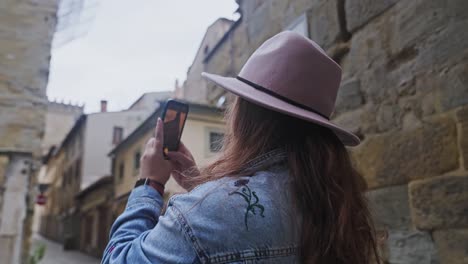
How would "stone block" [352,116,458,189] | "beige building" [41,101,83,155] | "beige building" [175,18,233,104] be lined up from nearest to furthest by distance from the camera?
"stone block" [352,116,458,189]
"beige building" [175,18,233,104]
"beige building" [41,101,83,155]

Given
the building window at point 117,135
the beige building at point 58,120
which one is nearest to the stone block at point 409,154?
the building window at point 117,135

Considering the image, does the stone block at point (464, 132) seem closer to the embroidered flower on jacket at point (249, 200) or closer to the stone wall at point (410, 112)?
the stone wall at point (410, 112)

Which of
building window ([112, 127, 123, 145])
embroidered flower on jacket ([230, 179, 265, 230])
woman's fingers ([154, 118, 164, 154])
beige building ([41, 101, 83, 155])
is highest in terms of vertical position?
beige building ([41, 101, 83, 155])

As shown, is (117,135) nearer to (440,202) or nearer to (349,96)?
(349,96)

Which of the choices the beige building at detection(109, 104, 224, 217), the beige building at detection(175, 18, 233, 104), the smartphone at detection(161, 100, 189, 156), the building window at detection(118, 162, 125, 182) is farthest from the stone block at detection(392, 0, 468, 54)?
the building window at detection(118, 162, 125, 182)

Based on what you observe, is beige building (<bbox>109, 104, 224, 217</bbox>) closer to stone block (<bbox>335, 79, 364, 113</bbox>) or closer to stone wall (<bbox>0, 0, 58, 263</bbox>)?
stone wall (<bbox>0, 0, 58, 263</bbox>)

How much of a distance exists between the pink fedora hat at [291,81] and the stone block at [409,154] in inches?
29.1

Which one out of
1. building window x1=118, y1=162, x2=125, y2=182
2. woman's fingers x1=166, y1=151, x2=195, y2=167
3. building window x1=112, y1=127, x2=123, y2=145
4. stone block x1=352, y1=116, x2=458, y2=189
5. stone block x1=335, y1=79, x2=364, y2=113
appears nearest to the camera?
woman's fingers x1=166, y1=151, x2=195, y2=167

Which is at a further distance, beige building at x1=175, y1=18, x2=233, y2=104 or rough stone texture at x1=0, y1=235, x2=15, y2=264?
beige building at x1=175, y1=18, x2=233, y2=104

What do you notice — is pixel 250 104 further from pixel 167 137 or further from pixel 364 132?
pixel 364 132

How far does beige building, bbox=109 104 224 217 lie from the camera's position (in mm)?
10111

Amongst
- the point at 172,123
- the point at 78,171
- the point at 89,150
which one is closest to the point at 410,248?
Answer: the point at 172,123

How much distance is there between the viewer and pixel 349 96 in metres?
2.10

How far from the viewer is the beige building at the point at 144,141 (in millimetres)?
10111
